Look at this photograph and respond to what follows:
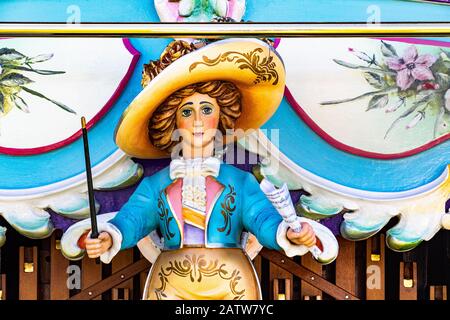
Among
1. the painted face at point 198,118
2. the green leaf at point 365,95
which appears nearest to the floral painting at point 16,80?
the painted face at point 198,118

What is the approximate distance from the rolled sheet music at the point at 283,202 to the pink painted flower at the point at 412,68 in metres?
0.59

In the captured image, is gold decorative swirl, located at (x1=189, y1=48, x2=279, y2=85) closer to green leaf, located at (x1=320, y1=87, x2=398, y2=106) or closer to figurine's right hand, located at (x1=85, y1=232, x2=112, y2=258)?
green leaf, located at (x1=320, y1=87, x2=398, y2=106)

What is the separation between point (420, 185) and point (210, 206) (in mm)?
708

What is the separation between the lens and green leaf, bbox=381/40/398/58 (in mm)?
3240

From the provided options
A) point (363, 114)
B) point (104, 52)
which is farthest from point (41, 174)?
point (363, 114)

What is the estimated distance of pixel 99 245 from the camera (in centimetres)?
299

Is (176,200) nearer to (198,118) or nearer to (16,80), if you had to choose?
(198,118)

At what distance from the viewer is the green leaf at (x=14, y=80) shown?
3.23 meters

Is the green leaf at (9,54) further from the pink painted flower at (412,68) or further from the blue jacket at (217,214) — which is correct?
the pink painted flower at (412,68)

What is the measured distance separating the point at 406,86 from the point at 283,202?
2.11 ft

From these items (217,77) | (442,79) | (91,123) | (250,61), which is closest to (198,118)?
(217,77)

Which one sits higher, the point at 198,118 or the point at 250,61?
the point at 250,61
